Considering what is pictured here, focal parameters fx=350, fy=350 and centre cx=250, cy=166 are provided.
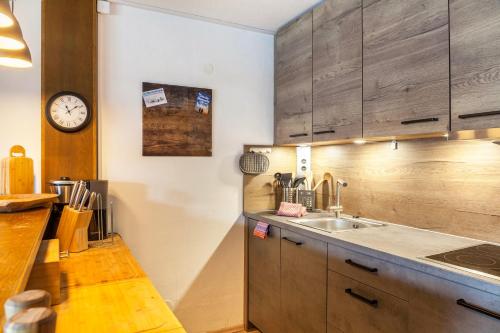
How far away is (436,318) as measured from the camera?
4.43ft

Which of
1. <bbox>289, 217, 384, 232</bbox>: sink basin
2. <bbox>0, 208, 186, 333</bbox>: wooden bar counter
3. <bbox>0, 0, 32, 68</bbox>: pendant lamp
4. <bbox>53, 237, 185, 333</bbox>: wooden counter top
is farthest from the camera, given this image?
<bbox>289, 217, 384, 232</bbox>: sink basin

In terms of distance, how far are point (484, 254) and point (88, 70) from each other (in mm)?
2435

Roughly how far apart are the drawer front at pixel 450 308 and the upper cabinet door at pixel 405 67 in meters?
0.70

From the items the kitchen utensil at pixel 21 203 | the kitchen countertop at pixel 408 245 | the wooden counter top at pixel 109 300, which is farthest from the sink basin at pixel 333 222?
the kitchen utensil at pixel 21 203

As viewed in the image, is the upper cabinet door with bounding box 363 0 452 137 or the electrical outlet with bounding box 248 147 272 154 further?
the electrical outlet with bounding box 248 147 272 154

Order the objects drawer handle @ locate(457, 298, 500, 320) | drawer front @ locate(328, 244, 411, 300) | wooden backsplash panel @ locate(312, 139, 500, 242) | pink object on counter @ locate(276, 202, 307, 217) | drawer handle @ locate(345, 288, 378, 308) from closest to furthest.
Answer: drawer handle @ locate(457, 298, 500, 320) → drawer front @ locate(328, 244, 411, 300) → drawer handle @ locate(345, 288, 378, 308) → wooden backsplash panel @ locate(312, 139, 500, 242) → pink object on counter @ locate(276, 202, 307, 217)

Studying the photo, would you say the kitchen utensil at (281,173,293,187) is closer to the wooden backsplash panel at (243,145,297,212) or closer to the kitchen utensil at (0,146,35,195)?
the wooden backsplash panel at (243,145,297,212)

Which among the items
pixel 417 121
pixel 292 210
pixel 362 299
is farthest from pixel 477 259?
pixel 292 210

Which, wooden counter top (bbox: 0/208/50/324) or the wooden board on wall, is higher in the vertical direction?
the wooden board on wall

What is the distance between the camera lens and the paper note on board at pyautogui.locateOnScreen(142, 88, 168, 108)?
2.47 meters

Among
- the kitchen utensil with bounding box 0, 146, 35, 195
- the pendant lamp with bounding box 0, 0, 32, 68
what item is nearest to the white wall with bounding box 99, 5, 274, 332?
the kitchen utensil with bounding box 0, 146, 35, 195

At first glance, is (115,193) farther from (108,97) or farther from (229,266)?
(229,266)

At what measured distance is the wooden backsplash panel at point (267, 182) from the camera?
112 inches

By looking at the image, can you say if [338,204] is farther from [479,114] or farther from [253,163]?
[479,114]
